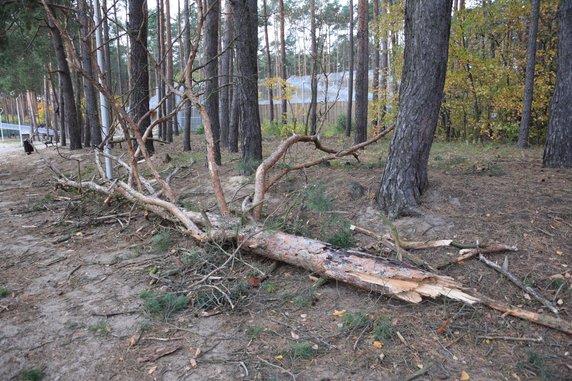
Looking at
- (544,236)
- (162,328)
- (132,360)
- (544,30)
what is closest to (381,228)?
(544,236)

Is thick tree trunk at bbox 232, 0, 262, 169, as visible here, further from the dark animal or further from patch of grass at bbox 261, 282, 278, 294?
the dark animal

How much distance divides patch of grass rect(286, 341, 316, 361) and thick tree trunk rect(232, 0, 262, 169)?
15.6 ft

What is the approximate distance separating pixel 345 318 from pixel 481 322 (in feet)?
3.56

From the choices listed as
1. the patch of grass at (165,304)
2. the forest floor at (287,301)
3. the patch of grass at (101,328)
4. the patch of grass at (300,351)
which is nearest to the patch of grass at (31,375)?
the forest floor at (287,301)

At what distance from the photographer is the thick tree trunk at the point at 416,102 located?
5027 millimetres

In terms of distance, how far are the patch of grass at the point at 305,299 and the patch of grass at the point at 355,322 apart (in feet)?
1.47

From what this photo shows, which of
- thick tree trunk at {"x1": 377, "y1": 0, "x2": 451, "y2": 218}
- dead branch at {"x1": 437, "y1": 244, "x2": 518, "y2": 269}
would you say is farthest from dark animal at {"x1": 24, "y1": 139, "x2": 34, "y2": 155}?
dead branch at {"x1": 437, "y1": 244, "x2": 518, "y2": 269}

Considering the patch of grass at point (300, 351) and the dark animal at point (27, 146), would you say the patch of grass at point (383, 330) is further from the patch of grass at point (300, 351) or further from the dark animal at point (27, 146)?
the dark animal at point (27, 146)

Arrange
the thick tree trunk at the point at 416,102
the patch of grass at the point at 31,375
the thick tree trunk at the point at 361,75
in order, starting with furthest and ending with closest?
the thick tree trunk at the point at 361,75 → the thick tree trunk at the point at 416,102 → the patch of grass at the point at 31,375

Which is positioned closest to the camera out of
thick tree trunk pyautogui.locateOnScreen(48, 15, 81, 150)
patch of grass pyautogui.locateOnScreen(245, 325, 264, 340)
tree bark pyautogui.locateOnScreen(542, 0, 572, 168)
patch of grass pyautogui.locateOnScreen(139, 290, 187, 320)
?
patch of grass pyautogui.locateOnScreen(245, 325, 264, 340)

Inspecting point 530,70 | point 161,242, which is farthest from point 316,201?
point 530,70

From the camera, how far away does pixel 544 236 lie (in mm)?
4438

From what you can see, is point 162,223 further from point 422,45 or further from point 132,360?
point 422,45

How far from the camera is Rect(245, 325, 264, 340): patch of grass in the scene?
131 inches
